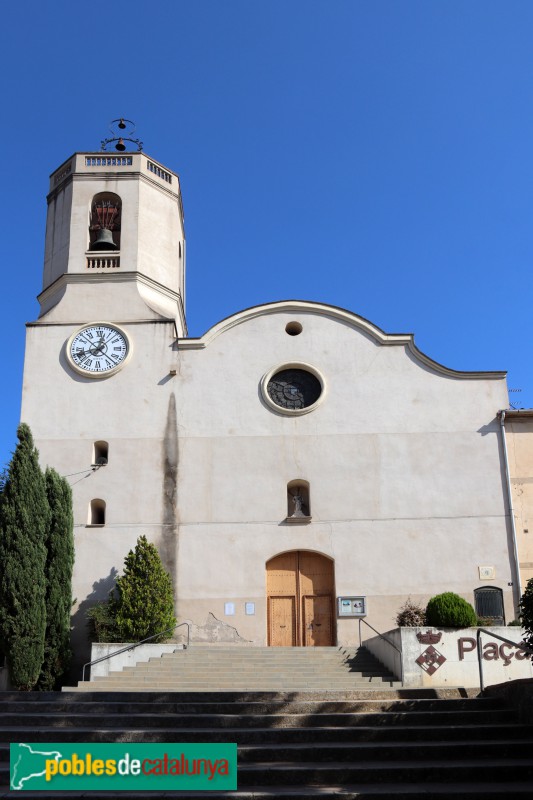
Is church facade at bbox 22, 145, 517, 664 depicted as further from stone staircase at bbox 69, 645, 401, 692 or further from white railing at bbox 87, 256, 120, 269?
stone staircase at bbox 69, 645, 401, 692

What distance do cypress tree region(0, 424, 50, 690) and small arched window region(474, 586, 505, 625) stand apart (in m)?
10.9

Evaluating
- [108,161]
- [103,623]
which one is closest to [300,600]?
[103,623]

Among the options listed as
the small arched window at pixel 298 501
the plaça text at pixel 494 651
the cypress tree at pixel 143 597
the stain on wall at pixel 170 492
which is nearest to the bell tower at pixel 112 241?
the stain on wall at pixel 170 492

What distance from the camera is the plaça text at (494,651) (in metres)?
16.2

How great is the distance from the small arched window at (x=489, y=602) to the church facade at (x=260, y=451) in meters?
0.06

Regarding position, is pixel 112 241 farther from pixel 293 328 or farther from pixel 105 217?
pixel 293 328

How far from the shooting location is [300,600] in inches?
841

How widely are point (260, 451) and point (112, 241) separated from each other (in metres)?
8.01

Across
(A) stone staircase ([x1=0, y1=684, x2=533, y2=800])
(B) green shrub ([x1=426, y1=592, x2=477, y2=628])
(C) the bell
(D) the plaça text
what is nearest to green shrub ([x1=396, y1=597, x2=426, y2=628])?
(B) green shrub ([x1=426, y1=592, x2=477, y2=628])

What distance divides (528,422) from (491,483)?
Result: 2.09 metres

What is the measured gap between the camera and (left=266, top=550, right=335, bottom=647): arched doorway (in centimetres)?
2114

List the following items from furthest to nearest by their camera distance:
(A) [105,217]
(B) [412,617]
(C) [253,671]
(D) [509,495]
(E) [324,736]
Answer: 1. (A) [105,217]
2. (D) [509,495]
3. (B) [412,617]
4. (C) [253,671]
5. (E) [324,736]

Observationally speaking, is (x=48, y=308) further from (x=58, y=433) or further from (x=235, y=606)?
(x=235, y=606)

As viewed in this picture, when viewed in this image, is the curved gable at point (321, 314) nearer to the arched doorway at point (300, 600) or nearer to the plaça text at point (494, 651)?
the arched doorway at point (300, 600)
